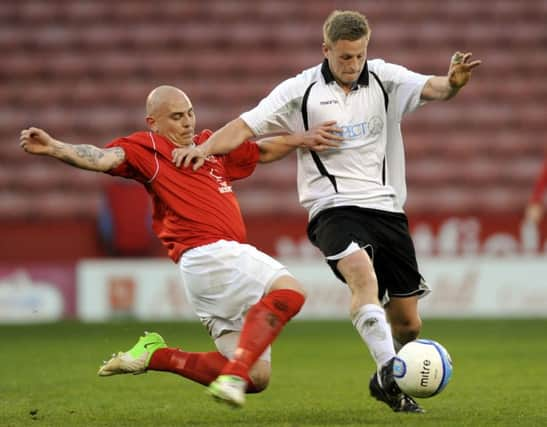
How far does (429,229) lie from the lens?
1466 centimetres

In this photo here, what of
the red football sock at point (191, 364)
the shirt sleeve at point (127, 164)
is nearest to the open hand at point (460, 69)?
the shirt sleeve at point (127, 164)

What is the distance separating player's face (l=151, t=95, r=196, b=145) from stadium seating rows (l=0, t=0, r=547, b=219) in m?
10.9

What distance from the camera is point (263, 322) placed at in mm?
5449

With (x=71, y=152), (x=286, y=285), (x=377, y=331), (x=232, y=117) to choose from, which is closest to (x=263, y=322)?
(x=286, y=285)

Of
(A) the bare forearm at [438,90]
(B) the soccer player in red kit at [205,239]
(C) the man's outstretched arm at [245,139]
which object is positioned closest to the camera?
(B) the soccer player in red kit at [205,239]

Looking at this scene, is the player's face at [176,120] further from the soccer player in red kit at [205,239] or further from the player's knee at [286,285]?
the player's knee at [286,285]

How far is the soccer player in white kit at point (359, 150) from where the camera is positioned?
19.6 feet

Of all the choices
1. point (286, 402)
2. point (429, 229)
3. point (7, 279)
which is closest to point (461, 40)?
point (429, 229)

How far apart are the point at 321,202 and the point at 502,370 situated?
2847mm

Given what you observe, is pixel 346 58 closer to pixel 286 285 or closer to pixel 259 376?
pixel 286 285

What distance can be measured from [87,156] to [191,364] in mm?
1202

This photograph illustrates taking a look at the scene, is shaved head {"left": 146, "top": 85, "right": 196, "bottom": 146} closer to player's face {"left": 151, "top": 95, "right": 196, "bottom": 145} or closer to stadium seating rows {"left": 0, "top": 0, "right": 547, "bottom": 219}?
player's face {"left": 151, "top": 95, "right": 196, "bottom": 145}

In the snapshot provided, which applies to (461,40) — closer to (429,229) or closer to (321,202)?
(429,229)

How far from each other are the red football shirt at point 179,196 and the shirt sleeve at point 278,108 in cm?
35
